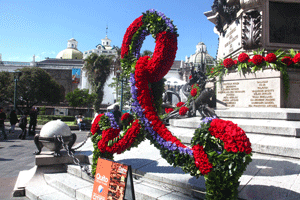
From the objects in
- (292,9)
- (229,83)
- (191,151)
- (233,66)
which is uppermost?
(292,9)

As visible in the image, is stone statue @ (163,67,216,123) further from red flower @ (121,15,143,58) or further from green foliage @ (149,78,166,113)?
red flower @ (121,15,143,58)

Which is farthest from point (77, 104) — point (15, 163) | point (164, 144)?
point (164, 144)

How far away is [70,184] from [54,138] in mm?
1416

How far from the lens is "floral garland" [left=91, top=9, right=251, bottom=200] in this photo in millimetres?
3000

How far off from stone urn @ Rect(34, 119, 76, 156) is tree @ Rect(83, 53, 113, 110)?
26.8 m

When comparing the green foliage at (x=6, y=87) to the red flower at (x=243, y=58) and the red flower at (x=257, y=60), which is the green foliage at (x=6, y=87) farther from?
the red flower at (x=257, y=60)

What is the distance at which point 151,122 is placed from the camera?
3.77 meters

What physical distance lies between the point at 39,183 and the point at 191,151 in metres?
3.63

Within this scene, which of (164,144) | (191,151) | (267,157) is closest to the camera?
(191,151)

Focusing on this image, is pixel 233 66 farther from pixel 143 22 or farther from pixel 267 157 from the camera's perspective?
pixel 143 22

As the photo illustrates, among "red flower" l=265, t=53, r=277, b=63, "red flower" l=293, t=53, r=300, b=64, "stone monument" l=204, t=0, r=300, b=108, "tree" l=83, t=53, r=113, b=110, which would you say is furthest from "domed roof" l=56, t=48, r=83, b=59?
"red flower" l=293, t=53, r=300, b=64

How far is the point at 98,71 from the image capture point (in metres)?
32.3

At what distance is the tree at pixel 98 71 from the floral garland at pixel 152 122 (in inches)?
1126

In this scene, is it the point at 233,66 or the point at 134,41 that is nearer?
the point at 134,41
